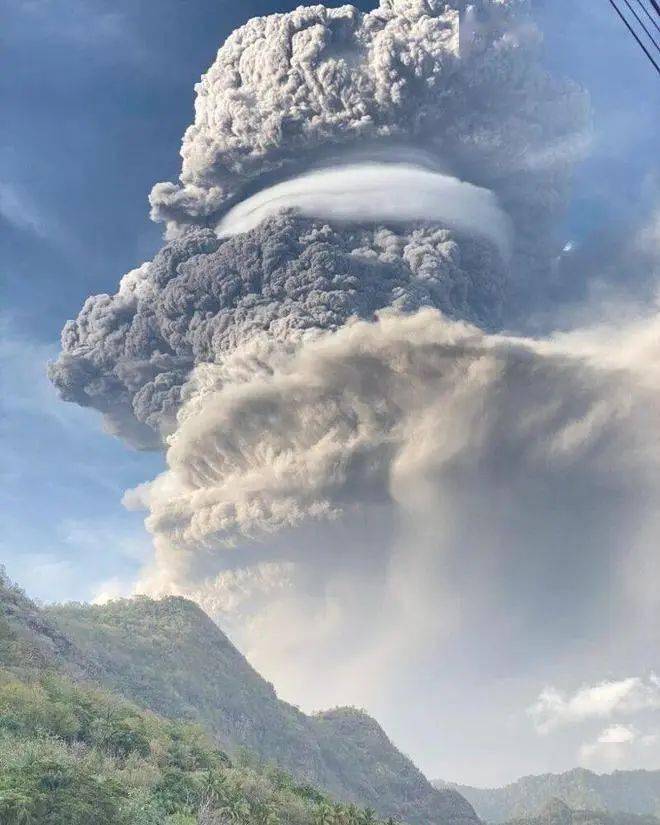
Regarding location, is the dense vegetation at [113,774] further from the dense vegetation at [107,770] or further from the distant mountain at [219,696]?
the distant mountain at [219,696]

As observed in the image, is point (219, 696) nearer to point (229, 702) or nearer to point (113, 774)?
point (229, 702)

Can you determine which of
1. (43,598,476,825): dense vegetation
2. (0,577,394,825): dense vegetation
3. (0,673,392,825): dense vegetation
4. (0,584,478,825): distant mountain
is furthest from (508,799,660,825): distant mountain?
(0,673,392,825): dense vegetation

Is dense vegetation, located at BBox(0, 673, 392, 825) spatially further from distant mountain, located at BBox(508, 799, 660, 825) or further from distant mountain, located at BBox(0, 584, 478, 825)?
distant mountain, located at BBox(508, 799, 660, 825)

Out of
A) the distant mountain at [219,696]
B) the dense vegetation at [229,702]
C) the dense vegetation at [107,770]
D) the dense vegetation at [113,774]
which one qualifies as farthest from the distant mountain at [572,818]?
the dense vegetation at [113,774]

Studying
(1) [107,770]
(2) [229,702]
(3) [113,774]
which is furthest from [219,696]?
(3) [113,774]

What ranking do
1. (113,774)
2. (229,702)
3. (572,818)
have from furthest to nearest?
1. (572,818)
2. (229,702)
3. (113,774)

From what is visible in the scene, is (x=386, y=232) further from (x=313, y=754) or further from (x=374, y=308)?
(x=313, y=754)

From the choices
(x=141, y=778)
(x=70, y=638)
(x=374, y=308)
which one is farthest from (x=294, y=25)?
(x=141, y=778)
